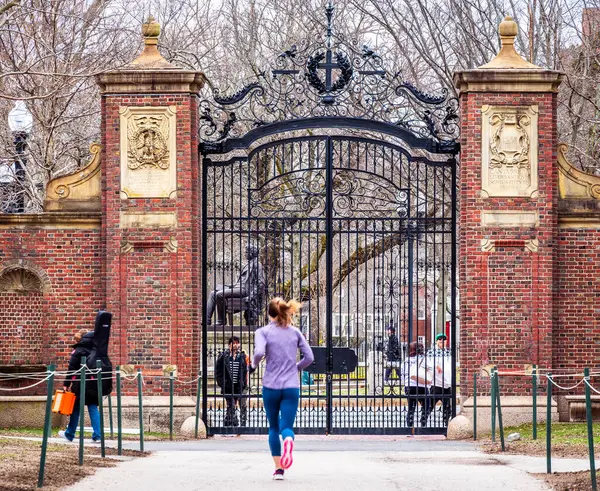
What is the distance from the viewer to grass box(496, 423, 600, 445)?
47.9 feet

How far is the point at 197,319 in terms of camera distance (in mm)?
16750

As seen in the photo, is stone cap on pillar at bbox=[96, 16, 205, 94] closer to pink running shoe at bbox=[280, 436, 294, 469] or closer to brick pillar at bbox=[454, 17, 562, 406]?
brick pillar at bbox=[454, 17, 562, 406]

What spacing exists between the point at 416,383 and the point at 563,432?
7.18ft

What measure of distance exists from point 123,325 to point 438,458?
17.2ft

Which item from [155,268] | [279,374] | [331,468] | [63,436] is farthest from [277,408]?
[155,268]

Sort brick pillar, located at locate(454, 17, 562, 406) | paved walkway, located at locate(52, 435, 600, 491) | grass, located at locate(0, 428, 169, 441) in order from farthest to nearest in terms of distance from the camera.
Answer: brick pillar, located at locate(454, 17, 562, 406) → grass, located at locate(0, 428, 169, 441) → paved walkway, located at locate(52, 435, 600, 491)

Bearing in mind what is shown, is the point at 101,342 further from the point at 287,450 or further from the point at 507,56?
the point at 507,56

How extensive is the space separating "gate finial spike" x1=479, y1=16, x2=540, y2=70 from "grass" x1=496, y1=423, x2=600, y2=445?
16.0 ft

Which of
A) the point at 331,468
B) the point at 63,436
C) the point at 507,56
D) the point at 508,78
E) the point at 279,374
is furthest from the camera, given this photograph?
the point at 507,56

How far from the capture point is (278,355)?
35.0 feet

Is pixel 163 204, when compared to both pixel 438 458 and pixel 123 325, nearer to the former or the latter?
pixel 123 325

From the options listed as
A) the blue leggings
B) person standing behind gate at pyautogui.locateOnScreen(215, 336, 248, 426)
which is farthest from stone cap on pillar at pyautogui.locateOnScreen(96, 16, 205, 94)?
the blue leggings

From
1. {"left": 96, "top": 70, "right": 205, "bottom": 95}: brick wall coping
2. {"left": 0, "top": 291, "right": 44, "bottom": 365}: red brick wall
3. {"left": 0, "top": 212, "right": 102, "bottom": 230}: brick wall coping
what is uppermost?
{"left": 96, "top": 70, "right": 205, "bottom": 95}: brick wall coping

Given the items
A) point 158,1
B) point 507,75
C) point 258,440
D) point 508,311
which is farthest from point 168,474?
point 158,1
